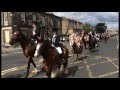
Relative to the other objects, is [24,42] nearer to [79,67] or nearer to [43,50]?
[43,50]

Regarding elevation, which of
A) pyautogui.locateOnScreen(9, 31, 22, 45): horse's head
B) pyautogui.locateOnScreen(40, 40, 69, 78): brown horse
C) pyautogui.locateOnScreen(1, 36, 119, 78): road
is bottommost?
pyautogui.locateOnScreen(1, 36, 119, 78): road

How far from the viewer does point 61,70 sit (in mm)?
13500

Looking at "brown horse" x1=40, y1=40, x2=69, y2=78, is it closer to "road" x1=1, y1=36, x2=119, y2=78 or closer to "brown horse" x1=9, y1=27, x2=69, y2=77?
"brown horse" x1=9, y1=27, x2=69, y2=77

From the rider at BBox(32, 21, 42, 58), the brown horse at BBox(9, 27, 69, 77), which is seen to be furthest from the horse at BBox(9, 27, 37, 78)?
the rider at BBox(32, 21, 42, 58)

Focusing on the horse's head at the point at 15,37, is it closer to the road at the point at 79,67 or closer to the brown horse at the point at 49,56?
the brown horse at the point at 49,56

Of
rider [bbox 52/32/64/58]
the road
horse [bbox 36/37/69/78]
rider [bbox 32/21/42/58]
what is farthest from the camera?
the road

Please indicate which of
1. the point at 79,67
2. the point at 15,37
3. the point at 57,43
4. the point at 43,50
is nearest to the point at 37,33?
the point at 43,50

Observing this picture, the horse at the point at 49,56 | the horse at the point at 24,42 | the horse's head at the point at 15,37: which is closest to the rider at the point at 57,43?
the horse at the point at 49,56

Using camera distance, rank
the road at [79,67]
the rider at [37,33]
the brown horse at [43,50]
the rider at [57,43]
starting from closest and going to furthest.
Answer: the rider at [37,33]
the brown horse at [43,50]
the rider at [57,43]
the road at [79,67]
